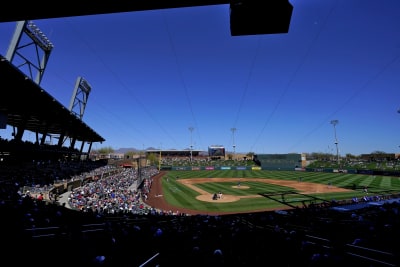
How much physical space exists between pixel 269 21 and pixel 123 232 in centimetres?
696

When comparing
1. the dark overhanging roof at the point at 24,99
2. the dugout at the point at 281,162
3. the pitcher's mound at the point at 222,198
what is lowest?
the pitcher's mound at the point at 222,198

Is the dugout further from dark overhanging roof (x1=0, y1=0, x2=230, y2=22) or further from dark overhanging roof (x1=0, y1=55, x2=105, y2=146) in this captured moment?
dark overhanging roof (x1=0, y1=0, x2=230, y2=22)

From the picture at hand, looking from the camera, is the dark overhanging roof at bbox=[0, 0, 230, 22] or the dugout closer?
the dark overhanging roof at bbox=[0, 0, 230, 22]

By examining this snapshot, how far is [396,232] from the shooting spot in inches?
280

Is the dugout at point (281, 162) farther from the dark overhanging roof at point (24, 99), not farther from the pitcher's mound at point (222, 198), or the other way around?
the dark overhanging roof at point (24, 99)

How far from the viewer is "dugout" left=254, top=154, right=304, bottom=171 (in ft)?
251

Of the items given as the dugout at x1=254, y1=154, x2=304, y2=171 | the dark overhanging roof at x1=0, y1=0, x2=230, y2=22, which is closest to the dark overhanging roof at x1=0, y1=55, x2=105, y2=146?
the dark overhanging roof at x1=0, y1=0, x2=230, y2=22

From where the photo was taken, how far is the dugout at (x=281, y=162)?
7641cm

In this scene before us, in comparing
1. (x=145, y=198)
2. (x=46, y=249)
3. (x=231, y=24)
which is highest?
(x=231, y=24)

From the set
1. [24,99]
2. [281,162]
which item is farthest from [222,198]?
[281,162]

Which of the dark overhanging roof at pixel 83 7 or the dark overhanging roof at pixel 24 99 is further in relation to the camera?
the dark overhanging roof at pixel 24 99

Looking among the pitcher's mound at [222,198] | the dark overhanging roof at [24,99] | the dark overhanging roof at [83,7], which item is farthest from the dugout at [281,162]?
the dark overhanging roof at [83,7]

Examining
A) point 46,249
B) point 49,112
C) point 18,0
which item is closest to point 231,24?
point 18,0

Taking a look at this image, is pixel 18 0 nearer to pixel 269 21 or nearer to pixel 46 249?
pixel 269 21
